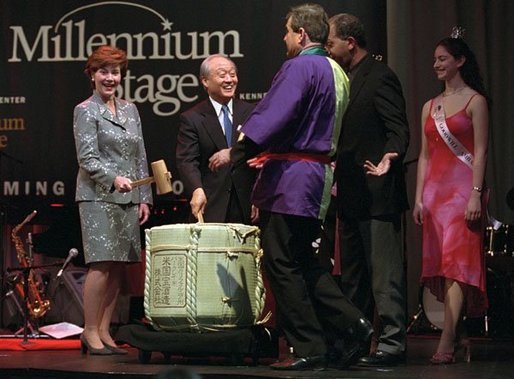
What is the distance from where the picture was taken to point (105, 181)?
616 cm

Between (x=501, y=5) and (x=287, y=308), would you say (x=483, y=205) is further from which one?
(x=501, y=5)

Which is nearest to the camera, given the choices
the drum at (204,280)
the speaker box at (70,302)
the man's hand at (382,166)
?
the man's hand at (382,166)

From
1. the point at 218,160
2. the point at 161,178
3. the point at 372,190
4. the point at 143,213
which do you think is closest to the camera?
the point at 372,190

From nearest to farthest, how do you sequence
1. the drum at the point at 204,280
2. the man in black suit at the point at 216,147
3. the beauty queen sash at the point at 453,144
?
the drum at the point at 204,280, the beauty queen sash at the point at 453,144, the man in black suit at the point at 216,147

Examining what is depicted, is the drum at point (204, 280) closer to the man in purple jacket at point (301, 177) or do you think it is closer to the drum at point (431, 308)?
the man in purple jacket at point (301, 177)

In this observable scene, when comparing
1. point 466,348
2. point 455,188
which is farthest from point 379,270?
point 466,348

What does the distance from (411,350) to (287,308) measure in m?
1.79

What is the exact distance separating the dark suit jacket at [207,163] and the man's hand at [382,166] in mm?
858

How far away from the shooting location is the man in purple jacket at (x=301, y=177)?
17.0 feet

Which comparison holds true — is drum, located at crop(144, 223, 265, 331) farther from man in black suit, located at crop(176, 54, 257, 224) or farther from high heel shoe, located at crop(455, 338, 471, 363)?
high heel shoe, located at crop(455, 338, 471, 363)

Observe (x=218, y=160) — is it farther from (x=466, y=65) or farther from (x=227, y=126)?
(x=466, y=65)

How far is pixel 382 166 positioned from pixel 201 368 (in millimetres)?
1326

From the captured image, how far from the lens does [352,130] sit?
5.68 metres

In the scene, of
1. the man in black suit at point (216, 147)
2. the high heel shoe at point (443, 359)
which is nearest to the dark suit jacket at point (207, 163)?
the man in black suit at point (216, 147)
